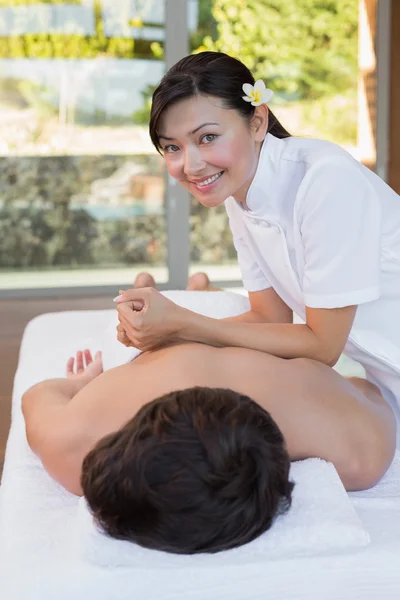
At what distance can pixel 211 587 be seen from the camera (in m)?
1.09

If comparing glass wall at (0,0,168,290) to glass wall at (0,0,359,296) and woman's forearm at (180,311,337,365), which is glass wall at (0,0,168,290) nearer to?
glass wall at (0,0,359,296)

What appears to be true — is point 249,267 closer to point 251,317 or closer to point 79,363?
point 251,317

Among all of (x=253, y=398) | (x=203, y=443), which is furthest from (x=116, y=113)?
(x=203, y=443)

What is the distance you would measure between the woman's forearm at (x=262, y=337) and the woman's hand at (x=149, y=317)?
2 centimetres

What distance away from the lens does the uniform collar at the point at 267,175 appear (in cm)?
162

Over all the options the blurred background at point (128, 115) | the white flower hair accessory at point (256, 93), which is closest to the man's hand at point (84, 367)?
the white flower hair accessory at point (256, 93)

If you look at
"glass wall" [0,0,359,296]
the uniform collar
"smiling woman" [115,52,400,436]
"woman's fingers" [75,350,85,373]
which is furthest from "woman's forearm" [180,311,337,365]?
"glass wall" [0,0,359,296]

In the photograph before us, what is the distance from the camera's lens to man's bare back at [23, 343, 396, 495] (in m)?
1.33

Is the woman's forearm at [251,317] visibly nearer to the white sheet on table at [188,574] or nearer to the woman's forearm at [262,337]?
the woman's forearm at [262,337]

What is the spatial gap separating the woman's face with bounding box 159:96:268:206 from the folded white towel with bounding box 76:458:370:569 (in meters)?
0.66

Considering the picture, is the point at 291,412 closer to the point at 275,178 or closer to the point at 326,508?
the point at 326,508

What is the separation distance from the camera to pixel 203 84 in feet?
5.05

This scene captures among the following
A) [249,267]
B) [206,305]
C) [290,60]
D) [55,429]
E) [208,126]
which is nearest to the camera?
[55,429]

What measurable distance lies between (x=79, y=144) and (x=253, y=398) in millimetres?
4051
